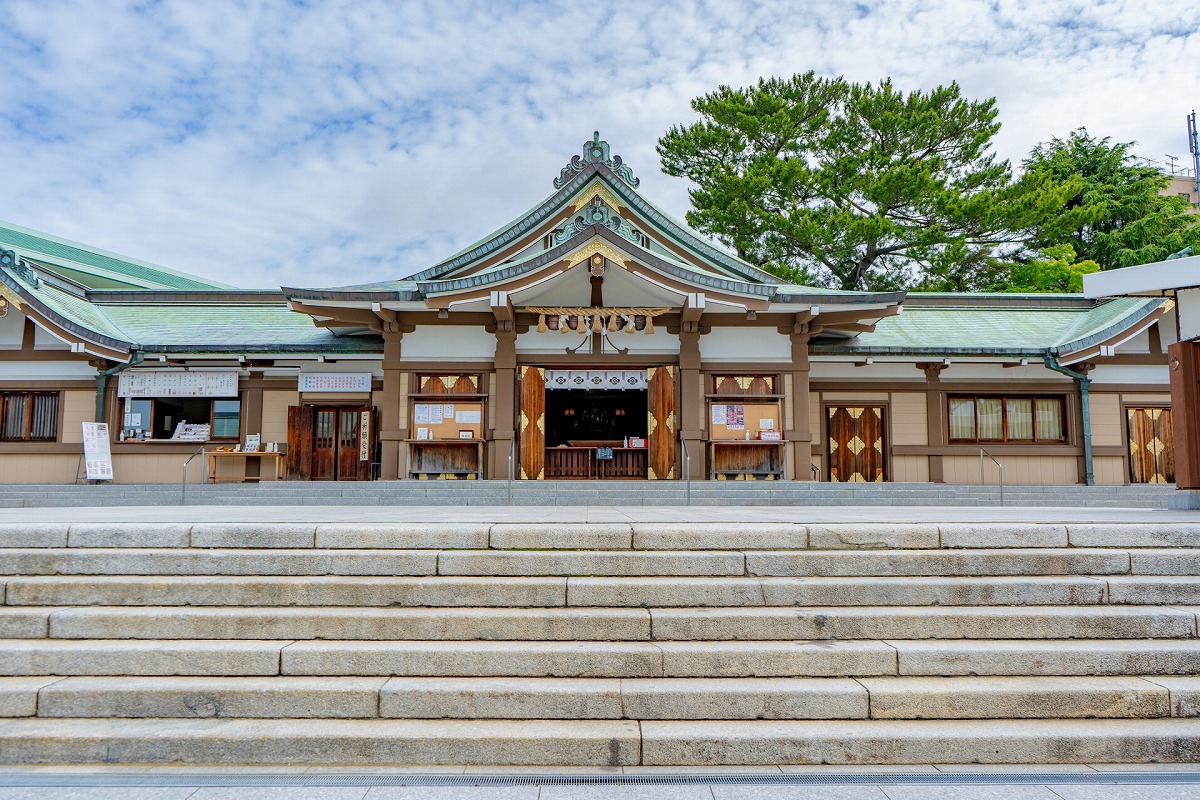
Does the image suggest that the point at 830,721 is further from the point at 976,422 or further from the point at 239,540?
the point at 976,422

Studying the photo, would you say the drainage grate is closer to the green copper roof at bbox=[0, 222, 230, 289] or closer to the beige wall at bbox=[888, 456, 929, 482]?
the beige wall at bbox=[888, 456, 929, 482]

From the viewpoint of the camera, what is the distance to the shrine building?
14273 millimetres

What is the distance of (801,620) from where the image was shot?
4.74 metres

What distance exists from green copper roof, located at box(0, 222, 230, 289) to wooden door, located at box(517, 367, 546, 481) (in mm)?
19488

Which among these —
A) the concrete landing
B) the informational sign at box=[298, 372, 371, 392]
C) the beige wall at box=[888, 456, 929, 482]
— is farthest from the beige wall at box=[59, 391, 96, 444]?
the beige wall at box=[888, 456, 929, 482]

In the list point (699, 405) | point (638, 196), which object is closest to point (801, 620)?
point (699, 405)

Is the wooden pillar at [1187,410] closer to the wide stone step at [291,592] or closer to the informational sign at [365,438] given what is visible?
the wide stone step at [291,592]

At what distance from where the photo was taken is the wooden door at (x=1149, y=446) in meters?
16.1

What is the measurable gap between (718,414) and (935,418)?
5.36 meters

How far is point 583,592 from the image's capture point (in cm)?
493

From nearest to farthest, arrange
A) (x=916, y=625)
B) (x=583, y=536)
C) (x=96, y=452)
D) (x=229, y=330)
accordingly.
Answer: (x=916, y=625) → (x=583, y=536) → (x=96, y=452) → (x=229, y=330)

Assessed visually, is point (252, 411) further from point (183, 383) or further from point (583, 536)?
point (583, 536)

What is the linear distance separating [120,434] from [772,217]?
69.5ft

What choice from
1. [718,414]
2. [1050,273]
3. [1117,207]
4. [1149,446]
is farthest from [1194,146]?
[718,414]
